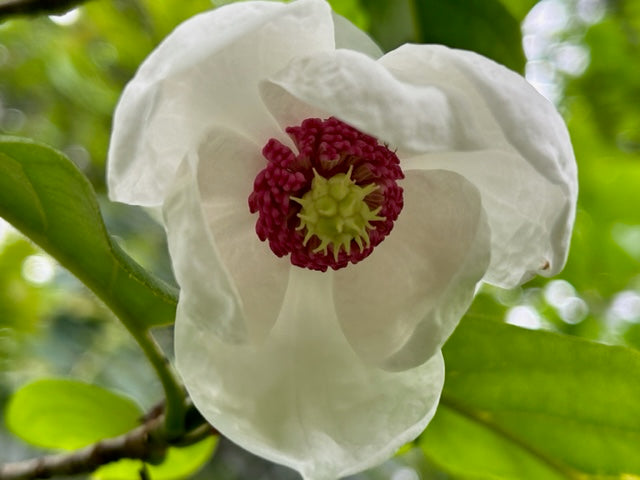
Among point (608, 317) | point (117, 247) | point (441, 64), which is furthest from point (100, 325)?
point (441, 64)

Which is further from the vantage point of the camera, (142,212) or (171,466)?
(142,212)

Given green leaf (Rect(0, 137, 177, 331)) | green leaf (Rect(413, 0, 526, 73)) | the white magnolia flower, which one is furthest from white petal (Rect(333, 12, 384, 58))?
green leaf (Rect(413, 0, 526, 73))

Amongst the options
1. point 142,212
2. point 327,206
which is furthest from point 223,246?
point 142,212

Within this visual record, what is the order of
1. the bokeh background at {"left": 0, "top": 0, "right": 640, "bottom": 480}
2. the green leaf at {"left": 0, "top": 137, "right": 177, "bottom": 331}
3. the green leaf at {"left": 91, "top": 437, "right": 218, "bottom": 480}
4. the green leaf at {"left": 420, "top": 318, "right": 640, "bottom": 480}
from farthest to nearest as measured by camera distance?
the bokeh background at {"left": 0, "top": 0, "right": 640, "bottom": 480} → the green leaf at {"left": 91, "top": 437, "right": 218, "bottom": 480} → the green leaf at {"left": 420, "top": 318, "right": 640, "bottom": 480} → the green leaf at {"left": 0, "top": 137, "right": 177, "bottom": 331}

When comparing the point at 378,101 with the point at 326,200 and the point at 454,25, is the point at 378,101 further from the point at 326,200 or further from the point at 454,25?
the point at 454,25

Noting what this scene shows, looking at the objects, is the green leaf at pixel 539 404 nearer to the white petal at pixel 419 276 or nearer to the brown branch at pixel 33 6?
the white petal at pixel 419 276

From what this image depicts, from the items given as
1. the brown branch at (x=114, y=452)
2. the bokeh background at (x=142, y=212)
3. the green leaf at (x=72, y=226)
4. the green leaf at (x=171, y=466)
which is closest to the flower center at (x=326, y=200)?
the green leaf at (x=72, y=226)

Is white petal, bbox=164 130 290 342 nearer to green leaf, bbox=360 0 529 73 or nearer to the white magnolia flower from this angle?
the white magnolia flower
